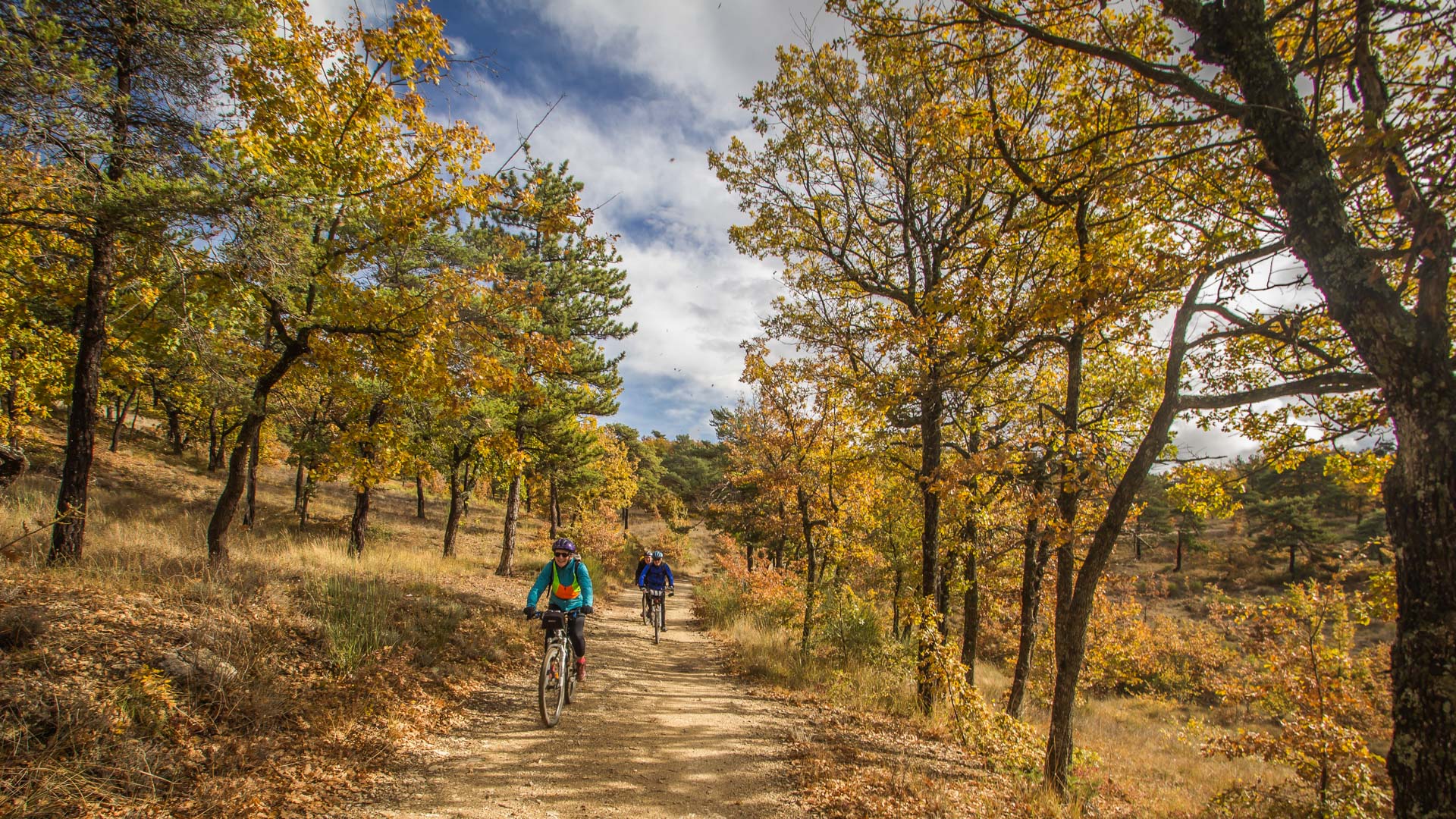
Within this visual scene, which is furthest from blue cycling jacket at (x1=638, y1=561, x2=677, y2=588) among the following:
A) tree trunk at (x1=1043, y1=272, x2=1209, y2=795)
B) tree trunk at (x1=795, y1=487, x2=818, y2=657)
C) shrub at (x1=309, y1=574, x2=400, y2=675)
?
tree trunk at (x1=1043, y1=272, x2=1209, y2=795)

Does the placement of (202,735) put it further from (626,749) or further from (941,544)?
(941,544)

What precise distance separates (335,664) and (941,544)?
11.6 metres

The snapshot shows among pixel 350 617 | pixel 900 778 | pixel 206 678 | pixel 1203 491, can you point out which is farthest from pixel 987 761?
pixel 206 678

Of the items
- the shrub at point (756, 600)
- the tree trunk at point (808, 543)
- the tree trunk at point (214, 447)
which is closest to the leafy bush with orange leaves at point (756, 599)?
the shrub at point (756, 600)

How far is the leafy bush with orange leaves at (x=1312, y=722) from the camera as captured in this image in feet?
20.7

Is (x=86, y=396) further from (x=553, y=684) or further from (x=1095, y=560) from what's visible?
(x=1095, y=560)

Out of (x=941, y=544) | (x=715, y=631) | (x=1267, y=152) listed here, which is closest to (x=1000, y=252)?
(x=1267, y=152)

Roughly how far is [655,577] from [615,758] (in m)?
8.63

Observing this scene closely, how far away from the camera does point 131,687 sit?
4.48 metres

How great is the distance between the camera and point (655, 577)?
14.7m

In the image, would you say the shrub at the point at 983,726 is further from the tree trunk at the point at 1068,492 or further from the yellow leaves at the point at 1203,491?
the yellow leaves at the point at 1203,491

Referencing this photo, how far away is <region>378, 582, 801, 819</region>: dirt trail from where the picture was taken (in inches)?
195

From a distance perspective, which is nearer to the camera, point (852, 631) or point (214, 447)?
point (852, 631)

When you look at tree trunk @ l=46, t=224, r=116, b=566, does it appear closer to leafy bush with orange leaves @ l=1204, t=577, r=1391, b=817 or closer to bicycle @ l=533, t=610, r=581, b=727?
bicycle @ l=533, t=610, r=581, b=727
